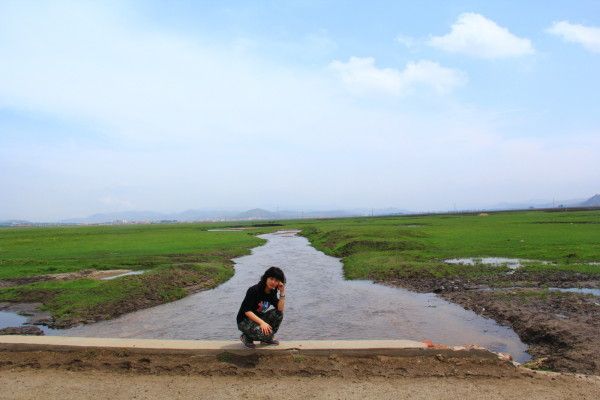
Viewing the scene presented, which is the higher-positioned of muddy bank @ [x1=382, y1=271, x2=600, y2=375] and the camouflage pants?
the camouflage pants

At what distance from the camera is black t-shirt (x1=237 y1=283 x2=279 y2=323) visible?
10.5m

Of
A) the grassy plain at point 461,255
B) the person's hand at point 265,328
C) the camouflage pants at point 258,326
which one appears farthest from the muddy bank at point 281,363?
the grassy plain at point 461,255

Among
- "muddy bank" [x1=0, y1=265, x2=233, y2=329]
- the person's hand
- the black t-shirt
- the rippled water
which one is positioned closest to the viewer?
the person's hand

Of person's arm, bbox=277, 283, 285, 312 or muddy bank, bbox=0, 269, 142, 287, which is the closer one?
person's arm, bbox=277, 283, 285, 312

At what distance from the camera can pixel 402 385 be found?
8.96 metres

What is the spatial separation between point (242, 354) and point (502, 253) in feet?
99.6

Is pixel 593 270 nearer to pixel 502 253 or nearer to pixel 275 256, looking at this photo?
pixel 502 253

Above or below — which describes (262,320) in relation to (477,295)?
above

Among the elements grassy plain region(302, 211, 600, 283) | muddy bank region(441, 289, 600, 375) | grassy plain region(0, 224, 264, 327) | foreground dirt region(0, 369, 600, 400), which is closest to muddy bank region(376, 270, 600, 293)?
grassy plain region(302, 211, 600, 283)

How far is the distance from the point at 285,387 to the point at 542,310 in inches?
519

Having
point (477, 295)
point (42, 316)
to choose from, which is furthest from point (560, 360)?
A: point (42, 316)

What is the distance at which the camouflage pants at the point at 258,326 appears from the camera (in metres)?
10.2

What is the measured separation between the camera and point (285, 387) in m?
8.91

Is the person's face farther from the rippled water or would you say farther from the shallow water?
the shallow water
